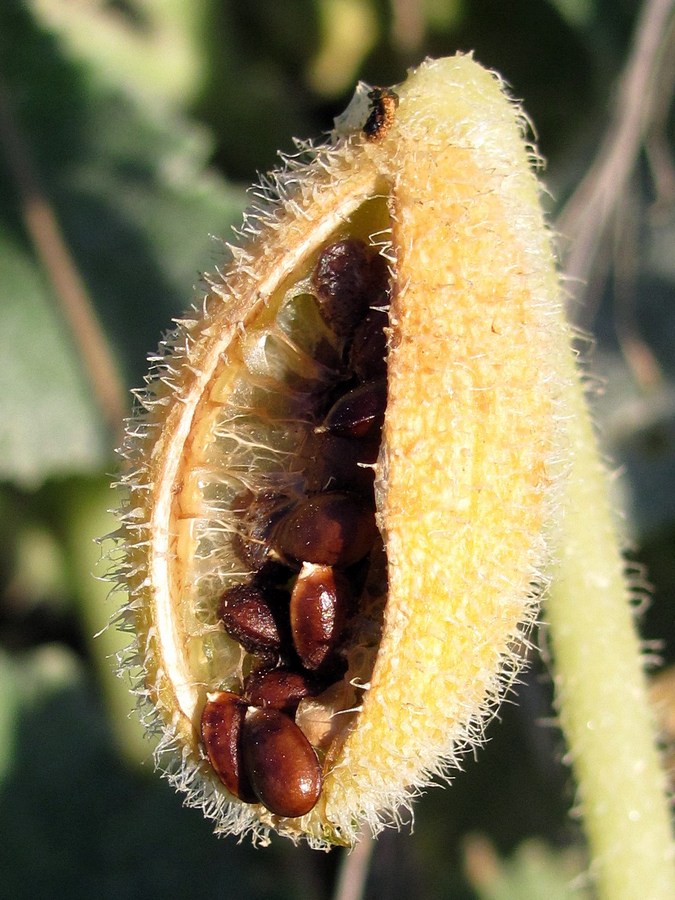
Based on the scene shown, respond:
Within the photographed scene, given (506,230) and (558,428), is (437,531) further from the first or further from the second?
(506,230)

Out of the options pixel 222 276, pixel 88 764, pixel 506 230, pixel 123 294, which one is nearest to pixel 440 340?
pixel 506 230

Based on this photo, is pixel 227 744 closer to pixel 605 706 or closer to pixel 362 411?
pixel 362 411

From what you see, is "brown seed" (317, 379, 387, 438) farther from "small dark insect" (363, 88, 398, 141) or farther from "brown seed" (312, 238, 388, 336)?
"small dark insect" (363, 88, 398, 141)

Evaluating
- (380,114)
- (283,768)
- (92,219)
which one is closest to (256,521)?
(283,768)

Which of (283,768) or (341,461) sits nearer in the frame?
(283,768)

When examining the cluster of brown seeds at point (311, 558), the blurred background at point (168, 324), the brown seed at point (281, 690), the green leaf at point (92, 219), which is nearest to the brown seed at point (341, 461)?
the cluster of brown seeds at point (311, 558)

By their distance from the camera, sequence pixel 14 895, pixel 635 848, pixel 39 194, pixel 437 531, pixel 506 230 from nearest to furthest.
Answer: pixel 437 531, pixel 506 230, pixel 635 848, pixel 14 895, pixel 39 194
